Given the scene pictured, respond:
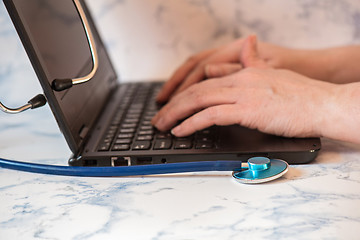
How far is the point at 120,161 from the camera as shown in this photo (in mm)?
783

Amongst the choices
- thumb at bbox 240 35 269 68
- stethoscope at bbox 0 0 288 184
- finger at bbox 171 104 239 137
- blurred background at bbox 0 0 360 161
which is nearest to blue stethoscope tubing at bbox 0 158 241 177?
stethoscope at bbox 0 0 288 184

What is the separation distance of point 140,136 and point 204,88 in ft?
0.46

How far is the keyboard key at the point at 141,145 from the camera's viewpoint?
80 centimetres

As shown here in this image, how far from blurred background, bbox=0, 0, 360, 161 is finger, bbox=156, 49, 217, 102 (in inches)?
7.6

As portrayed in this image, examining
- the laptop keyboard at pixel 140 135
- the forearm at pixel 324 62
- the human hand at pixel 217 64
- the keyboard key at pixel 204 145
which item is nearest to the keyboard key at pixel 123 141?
the laptop keyboard at pixel 140 135

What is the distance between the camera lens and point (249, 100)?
2.68 feet

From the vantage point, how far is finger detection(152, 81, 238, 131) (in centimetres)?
84

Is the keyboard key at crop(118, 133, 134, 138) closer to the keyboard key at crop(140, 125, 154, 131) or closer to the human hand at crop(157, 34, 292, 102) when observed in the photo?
the keyboard key at crop(140, 125, 154, 131)

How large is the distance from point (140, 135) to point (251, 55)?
0.92 ft

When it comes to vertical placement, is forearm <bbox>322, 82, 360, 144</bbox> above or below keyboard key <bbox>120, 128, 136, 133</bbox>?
below

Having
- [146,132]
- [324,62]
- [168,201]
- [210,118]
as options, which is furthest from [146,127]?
[324,62]

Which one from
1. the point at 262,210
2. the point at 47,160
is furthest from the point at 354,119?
the point at 47,160

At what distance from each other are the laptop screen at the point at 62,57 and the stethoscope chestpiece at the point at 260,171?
0.26 metres

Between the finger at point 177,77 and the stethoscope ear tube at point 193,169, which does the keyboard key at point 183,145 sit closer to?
the stethoscope ear tube at point 193,169
